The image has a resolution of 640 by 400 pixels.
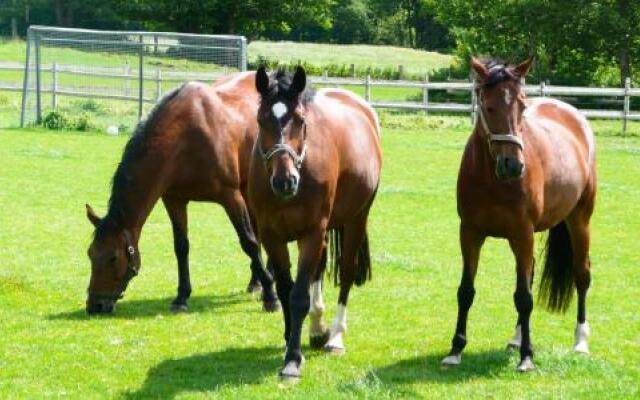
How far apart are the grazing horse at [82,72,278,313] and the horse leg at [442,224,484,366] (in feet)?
7.12

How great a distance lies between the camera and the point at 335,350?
680 centimetres

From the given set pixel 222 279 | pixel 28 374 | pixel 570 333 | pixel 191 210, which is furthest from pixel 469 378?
pixel 191 210

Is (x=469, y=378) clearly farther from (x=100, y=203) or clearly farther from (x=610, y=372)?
(x=100, y=203)

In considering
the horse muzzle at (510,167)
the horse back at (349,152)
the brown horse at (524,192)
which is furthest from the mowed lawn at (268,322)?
the horse muzzle at (510,167)

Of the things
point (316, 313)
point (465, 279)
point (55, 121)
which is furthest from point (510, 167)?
point (55, 121)

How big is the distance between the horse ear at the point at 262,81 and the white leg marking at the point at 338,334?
1.90 m

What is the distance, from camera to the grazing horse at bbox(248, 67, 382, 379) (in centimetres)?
583

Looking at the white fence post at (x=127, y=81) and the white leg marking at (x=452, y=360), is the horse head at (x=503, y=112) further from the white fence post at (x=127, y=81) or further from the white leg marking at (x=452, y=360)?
the white fence post at (x=127, y=81)

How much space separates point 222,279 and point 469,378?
3963mm

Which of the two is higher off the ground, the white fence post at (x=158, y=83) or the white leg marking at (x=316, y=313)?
the white fence post at (x=158, y=83)

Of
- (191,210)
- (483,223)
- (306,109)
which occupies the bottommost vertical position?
(191,210)

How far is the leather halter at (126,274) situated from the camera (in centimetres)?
762

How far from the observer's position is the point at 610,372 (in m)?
6.21

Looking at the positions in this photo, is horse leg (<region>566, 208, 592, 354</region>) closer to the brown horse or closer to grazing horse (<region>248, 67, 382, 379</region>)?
the brown horse
